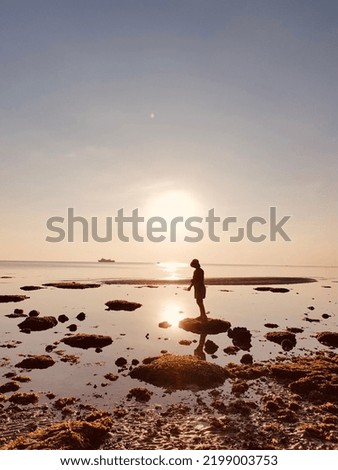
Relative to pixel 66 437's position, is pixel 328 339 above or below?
below

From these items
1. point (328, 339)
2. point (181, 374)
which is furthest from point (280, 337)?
point (181, 374)

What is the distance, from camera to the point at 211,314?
112 ft

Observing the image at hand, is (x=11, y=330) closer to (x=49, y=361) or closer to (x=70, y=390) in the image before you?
(x=49, y=361)

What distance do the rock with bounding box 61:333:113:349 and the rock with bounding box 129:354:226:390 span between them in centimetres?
616

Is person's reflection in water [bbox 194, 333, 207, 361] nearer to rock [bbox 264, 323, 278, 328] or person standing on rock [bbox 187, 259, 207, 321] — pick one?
person standing on rock [bbox 187, 259, 207, 321]

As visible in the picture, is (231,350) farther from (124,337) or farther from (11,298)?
(11,298)

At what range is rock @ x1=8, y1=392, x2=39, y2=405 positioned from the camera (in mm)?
12664

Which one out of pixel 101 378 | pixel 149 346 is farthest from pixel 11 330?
pixel 101 378

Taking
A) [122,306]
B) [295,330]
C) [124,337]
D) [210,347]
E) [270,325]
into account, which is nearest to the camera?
[210,347]

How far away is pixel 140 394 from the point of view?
531 inches

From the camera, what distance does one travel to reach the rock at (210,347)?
20.6 m

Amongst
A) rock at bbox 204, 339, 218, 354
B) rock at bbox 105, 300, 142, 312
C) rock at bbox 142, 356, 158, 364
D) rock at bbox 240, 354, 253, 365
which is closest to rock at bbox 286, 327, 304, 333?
rock at bbox 204, 339, 218, 354

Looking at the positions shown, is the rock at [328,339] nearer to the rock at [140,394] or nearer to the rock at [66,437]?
the rock at [140,394]

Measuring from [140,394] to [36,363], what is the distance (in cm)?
640
